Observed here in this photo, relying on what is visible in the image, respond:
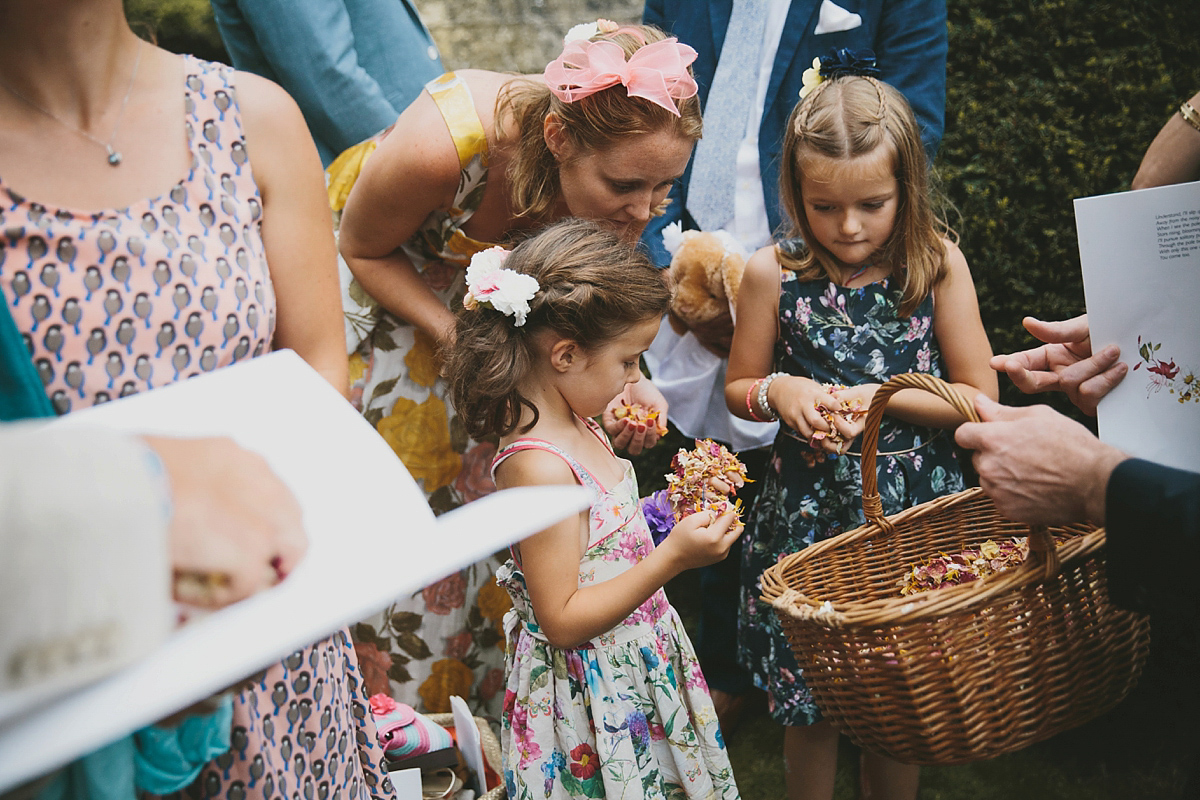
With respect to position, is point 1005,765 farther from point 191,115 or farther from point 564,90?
point 191,115

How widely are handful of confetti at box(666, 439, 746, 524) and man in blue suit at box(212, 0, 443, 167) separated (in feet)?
5.92

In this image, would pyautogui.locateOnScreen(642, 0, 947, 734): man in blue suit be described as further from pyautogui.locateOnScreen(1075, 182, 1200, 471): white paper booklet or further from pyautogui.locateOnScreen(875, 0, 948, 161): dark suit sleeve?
pyautogui.locateOnScreen(1075, 182, 1200, 471): white paper booklet

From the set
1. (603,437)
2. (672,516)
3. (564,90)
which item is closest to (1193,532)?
(672,516)

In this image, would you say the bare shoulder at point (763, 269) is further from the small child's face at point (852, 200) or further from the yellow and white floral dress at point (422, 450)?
the yellow and white floral dress at point (422, 450)

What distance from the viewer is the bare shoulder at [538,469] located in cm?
178

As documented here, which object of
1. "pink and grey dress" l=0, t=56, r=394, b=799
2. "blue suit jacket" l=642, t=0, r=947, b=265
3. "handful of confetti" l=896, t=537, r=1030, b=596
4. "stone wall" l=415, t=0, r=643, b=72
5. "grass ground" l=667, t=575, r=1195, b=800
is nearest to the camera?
"pink and grey dress" l=0, t=56, r=394, b=799

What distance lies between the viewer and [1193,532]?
1.24 metres

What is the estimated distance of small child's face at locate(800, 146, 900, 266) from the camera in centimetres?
230

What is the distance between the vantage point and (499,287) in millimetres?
1818

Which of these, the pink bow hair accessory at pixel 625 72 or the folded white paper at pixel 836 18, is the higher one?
the folded white paper at pixel 836 18

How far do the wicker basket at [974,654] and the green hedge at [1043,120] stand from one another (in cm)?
185

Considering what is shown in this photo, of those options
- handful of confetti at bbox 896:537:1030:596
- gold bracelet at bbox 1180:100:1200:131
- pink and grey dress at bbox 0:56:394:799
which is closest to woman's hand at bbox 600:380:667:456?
handful of confetti at bbox 896:537:1030:596

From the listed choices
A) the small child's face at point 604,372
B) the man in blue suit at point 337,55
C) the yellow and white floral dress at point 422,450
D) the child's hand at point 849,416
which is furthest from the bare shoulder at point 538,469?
the man in blue suit at point 337,55

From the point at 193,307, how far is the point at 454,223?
3.58ft
